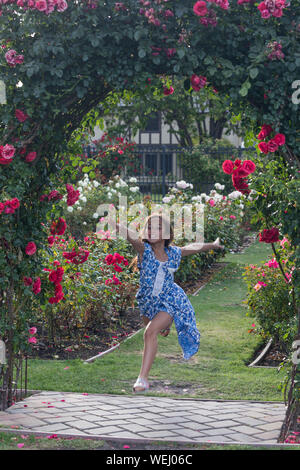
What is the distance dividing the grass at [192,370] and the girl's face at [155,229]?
4.44 ft

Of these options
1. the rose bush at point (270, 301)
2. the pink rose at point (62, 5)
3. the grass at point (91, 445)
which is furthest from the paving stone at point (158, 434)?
the pink rose at point (62, 5)

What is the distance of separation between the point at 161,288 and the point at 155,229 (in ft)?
1.58

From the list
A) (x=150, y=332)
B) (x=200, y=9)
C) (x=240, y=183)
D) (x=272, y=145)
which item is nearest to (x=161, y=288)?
(x=150, y=332)

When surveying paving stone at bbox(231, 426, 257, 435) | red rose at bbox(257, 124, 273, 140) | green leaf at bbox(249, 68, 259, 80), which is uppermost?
green leaf at bbox(249, 68, 259, 80)

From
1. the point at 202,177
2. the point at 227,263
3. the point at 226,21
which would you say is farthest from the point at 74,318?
the point at 202,177

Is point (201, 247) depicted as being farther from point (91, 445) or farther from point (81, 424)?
point (91, 445)

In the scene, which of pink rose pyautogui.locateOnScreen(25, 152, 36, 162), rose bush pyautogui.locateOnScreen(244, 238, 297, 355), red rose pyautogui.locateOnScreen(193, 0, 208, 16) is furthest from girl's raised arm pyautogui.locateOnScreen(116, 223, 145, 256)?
red rose pyautogui.locateOnScreen(193, 0, 208, 16)

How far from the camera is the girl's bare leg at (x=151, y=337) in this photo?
511cm

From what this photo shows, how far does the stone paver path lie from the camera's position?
4.63 m

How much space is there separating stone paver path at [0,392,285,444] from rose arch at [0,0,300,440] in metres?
0.48

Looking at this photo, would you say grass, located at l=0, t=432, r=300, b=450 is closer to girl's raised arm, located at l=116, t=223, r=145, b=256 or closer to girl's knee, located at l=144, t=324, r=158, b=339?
girl's knee, located at l=144, t=324, r=158, b=339

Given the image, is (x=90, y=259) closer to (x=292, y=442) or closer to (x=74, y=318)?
(x=74, y=318)

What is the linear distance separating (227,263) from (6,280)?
821 cm

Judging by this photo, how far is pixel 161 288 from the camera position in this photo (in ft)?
18.1
